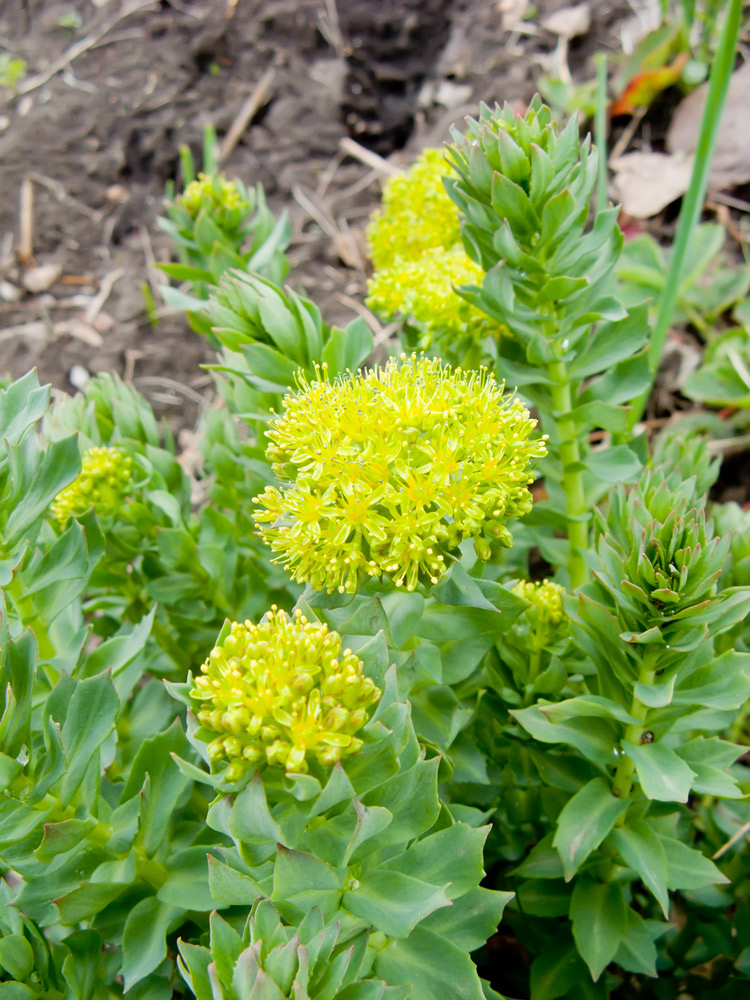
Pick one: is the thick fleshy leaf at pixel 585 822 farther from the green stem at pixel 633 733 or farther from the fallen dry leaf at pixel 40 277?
the fallen dry leaf at pixel 40 277

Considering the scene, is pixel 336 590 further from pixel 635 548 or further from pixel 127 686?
pixel 127 686

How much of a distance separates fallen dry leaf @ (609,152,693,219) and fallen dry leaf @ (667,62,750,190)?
0.12 m

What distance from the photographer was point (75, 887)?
1.58 metres

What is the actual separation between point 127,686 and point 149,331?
8.44 feet

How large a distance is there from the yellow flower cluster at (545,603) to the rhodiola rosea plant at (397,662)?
1cm

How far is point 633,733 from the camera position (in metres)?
1.67

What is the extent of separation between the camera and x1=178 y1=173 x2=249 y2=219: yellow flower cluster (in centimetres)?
245

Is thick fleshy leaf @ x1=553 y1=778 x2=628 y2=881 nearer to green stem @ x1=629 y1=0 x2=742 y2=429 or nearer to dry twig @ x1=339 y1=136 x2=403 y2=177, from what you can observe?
green stem @ x1=629 y1=0 x2=742 y2=429

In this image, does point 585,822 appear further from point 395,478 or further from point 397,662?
point 395,478

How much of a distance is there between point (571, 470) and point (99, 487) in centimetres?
122

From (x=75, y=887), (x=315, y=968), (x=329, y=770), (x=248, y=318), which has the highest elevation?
(x=248, y=318)

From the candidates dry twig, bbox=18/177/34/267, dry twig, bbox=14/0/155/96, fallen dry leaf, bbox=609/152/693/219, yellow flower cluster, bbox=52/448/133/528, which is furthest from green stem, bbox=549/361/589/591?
dry twig, bbox=14/0/155/96

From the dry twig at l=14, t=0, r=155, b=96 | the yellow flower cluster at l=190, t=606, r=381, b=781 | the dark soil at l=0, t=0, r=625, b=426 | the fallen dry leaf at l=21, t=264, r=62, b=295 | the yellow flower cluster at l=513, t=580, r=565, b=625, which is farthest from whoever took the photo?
the dry twig at l=14, t=0, r=155, b=96

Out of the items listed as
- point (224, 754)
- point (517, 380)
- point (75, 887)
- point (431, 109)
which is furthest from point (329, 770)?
point (431, 109)
